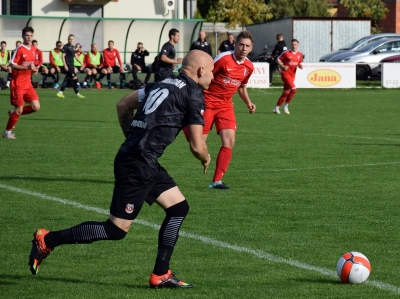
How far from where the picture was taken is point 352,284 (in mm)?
6070

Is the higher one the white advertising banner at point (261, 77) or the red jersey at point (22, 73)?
the red jersey at point (22, 73)

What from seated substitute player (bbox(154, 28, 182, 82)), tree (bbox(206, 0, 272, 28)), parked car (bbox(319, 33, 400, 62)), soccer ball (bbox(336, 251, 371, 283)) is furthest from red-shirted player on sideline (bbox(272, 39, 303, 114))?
tree (bbox(206, 0, 272, 28))

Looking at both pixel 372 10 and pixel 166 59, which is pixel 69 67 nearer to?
pixel 166 59

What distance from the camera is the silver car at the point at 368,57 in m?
36.2

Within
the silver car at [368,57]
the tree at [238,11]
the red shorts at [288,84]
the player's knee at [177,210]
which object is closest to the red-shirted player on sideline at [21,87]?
the red shorts at [288,84]

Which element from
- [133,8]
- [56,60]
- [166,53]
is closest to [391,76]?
[56,60]

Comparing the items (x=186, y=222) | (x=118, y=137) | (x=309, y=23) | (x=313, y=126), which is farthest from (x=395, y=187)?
(x=309, y=23)

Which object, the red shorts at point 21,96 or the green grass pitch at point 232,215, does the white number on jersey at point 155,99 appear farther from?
the red shorts at point 21,96

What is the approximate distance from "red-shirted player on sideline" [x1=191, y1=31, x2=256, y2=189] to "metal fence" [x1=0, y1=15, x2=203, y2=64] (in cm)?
2430

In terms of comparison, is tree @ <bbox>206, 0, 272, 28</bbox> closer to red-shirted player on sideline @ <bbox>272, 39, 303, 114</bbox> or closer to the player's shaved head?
red-shirted player on sideline @ <bbox>272, 39, 303, 114</bbox>

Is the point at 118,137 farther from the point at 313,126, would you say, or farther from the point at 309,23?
the point at 309,23

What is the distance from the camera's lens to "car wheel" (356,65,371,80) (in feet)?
119

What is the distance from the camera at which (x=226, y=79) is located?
11.2 m

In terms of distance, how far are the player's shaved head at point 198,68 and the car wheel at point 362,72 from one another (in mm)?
31355
